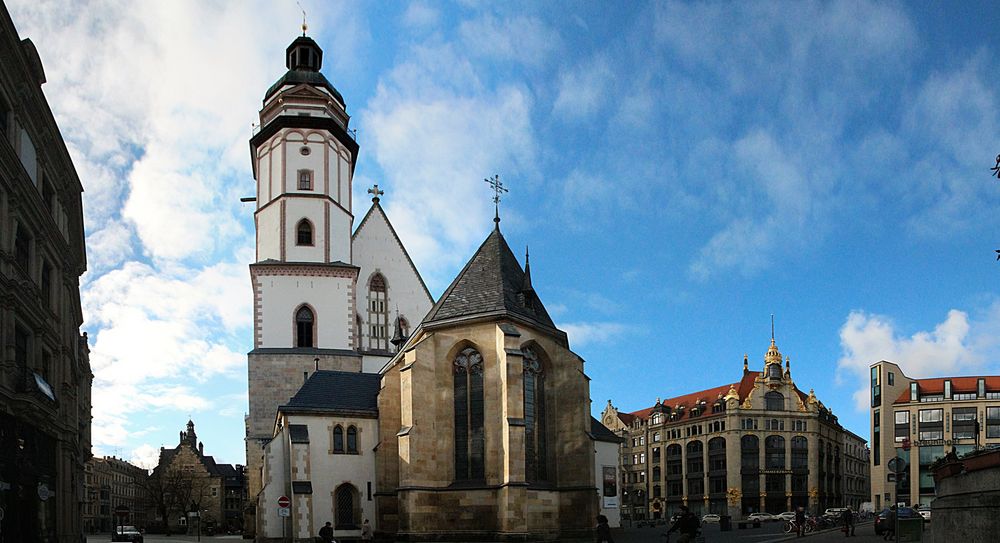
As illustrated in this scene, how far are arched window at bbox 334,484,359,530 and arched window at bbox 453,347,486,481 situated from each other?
5.63 metres

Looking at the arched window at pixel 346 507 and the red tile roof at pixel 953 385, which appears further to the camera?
the red tile roof at pixel 953 385

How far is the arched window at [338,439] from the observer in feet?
118

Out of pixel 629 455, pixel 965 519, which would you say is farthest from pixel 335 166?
pixel 629 455

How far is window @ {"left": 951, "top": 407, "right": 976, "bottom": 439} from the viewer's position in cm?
8194

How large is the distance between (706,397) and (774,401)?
8.57m

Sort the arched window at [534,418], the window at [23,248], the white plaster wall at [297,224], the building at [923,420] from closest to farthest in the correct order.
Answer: the window at [23,248] < the arched window at [534,418] < the white plaster wall at [297,224] < the building at [923,420]

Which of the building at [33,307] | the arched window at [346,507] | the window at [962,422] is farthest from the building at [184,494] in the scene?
the window at [962,422]

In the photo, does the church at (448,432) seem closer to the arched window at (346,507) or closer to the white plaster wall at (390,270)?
the arched window at (346,507)

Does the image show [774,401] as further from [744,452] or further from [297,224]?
[297,224]

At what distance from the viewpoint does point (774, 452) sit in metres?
85.5

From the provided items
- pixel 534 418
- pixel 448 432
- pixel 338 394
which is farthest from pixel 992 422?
pixel 338 394

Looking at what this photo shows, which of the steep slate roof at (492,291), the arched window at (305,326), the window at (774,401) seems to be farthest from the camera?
the window at (774,401)

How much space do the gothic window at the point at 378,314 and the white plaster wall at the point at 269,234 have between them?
6177 mm

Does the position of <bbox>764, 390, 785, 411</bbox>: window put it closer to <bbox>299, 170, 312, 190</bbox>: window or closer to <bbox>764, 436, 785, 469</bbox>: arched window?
<bbox>764, 436, 785, 469</bbox>: arched window
